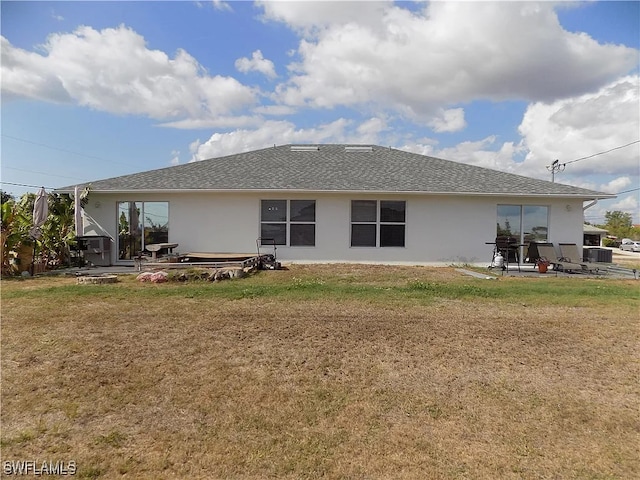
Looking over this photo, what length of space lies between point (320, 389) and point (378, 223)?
429 inches

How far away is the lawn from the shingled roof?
6.87m

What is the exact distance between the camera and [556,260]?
45.8 feet

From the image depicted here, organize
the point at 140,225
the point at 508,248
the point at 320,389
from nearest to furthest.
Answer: the point at 320,389 → the point at 508,248 → the point at 140,225

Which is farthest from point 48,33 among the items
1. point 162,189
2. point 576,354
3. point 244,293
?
point 576,354

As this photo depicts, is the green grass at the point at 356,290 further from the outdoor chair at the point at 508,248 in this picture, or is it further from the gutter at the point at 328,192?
the gutter at the point at 328,192

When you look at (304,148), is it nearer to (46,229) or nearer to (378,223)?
(378,223)

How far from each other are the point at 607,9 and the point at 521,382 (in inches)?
455

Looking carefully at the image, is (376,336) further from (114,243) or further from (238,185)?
(114,243)

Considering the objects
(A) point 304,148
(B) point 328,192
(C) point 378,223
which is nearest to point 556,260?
(C) point 378,223

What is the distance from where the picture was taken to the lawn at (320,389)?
3.04m

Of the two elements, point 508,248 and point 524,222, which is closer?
point 508,248

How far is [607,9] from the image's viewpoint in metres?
10.9

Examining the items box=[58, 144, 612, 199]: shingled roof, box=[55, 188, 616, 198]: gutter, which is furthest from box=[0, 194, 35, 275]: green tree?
box=[58, 144, 612, 199]: shingled roof

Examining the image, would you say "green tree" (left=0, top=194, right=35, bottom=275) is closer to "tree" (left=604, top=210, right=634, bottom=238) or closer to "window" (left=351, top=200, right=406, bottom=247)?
"window" (left=351, top=200, right=406, bottom=247)
